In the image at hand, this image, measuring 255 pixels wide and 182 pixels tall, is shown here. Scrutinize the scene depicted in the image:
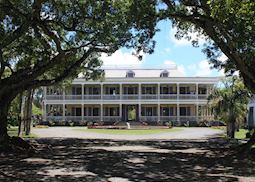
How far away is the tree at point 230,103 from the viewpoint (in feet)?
121

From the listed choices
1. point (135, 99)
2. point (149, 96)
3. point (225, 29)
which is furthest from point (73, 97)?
point (225, 29)

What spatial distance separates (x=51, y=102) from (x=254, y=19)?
63.4m

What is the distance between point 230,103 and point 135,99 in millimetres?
34307

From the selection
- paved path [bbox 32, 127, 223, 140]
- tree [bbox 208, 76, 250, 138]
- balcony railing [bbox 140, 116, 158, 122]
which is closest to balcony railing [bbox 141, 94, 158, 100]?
balcony railing [bbox 140, 116, 158, 122]

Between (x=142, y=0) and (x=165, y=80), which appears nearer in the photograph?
(x=142, y=0)

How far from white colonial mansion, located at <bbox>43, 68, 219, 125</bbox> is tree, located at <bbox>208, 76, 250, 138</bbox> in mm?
30132

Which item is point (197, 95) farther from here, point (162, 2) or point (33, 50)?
point (162, 2)

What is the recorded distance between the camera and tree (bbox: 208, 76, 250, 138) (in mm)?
36844

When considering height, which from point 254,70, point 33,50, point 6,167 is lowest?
point 6,167

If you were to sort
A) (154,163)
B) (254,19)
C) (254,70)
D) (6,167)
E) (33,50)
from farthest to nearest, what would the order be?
(33,50) → (254,70) → (154,163) → (6,167) → (254,19)

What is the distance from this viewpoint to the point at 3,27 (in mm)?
19938

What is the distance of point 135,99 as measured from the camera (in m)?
70.2

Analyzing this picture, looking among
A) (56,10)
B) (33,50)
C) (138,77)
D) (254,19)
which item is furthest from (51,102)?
(254,19)

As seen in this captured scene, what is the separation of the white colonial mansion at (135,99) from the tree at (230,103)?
98.9ft
